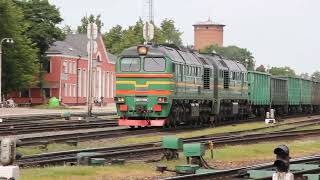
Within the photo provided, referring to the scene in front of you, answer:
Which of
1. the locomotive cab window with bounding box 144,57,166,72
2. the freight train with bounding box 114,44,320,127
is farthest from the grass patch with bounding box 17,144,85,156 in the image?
the locomotive cab window with bounding box 144,57,166,72

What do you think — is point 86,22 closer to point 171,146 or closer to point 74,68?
point 74,68

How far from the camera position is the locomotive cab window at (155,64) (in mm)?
31359

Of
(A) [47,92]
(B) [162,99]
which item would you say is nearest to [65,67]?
(A) [47,92]

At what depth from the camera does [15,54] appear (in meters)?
78.2

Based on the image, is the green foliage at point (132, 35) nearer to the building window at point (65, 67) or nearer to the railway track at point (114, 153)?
the building window at point (65, 67)

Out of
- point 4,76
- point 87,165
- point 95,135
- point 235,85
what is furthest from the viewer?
point 4,76

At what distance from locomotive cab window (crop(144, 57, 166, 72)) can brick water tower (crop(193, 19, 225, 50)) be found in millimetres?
156600

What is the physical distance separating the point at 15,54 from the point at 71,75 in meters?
23.5

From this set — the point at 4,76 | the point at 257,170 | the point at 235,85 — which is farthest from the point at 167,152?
the point at 4,76

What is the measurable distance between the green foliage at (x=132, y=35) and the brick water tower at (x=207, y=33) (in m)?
31.2

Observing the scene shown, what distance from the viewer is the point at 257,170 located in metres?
14.5

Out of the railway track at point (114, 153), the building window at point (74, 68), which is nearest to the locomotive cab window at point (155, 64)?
the railway track at point (114, 153)

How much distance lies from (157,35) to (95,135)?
3564 inches

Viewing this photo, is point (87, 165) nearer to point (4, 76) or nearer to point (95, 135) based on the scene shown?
point (95, 135)
